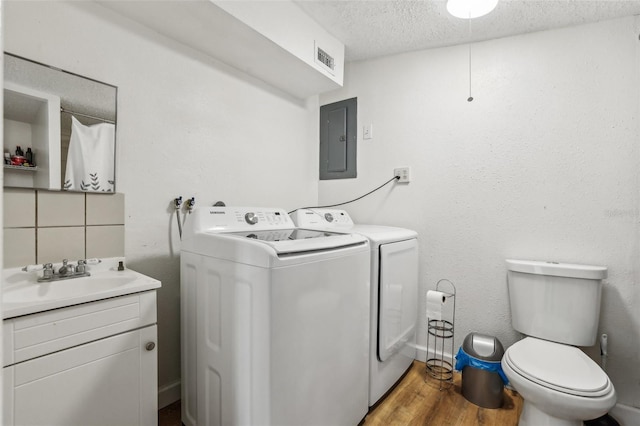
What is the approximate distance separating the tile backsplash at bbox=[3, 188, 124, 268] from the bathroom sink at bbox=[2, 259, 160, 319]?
0.06m

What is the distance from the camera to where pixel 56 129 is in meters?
1.33

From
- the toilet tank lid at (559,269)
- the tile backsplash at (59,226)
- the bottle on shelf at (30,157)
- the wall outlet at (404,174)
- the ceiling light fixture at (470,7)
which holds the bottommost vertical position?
the toilet tank lid at (559,269)

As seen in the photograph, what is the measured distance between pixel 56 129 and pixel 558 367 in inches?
97.7

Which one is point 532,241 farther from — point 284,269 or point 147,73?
point 147,73

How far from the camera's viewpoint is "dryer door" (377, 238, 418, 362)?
1.67 m

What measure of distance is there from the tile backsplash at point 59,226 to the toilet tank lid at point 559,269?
217cm

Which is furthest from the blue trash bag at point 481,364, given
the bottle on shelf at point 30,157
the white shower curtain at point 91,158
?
the bottle on shelf at point 30,157

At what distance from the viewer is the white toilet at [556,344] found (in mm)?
1258

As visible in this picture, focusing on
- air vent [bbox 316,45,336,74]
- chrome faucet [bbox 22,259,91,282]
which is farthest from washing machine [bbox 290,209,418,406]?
chrome faucet [bbox 22,259,91,282]

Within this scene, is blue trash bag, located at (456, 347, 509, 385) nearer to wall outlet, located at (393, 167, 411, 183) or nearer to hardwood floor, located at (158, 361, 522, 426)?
hardwood floor, located at (158, 361, 522, 426)

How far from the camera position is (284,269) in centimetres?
113

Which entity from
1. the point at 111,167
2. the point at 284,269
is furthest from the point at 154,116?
the point at 284,269

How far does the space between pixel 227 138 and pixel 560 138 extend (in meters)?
2.04

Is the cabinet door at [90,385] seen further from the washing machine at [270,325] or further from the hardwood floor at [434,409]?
the hardwood floor at [434,409]
